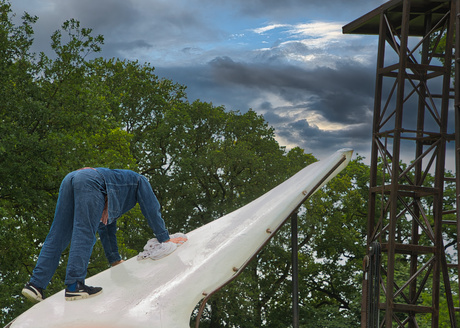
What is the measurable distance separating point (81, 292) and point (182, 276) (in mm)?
590

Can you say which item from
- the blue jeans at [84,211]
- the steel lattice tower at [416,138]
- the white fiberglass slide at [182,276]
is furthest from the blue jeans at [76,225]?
the steel lattice tower at [416,138]

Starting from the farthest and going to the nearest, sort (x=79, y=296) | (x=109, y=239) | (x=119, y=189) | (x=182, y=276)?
(x=109, y=239), (x=119, y=189), (x=79, y=296), (x=182, y=276)

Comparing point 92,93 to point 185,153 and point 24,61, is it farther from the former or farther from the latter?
point 185,153

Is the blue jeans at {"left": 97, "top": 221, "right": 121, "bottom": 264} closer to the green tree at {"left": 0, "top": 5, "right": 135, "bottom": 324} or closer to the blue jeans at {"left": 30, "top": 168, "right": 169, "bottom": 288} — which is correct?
the blue jeans at {"left": 30, "top": 168, "right": 169, "bottom": 288}

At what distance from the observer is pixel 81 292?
308 cm

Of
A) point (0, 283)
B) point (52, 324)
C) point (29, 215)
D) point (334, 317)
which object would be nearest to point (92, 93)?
point (29, 215)

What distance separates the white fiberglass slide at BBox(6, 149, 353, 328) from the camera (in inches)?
109

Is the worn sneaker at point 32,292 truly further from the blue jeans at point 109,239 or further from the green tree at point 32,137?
the green tree at point 32,137

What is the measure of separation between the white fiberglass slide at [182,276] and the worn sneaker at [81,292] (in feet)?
0.12

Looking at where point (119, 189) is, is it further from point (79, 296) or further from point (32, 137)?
point (32, 137)

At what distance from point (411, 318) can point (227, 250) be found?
10.5 m

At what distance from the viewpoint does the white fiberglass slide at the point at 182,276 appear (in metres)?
2.76

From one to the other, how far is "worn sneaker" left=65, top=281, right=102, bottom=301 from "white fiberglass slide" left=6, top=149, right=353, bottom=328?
1.4 inches

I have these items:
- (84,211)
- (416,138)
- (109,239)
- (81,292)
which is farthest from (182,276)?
(416,138)
